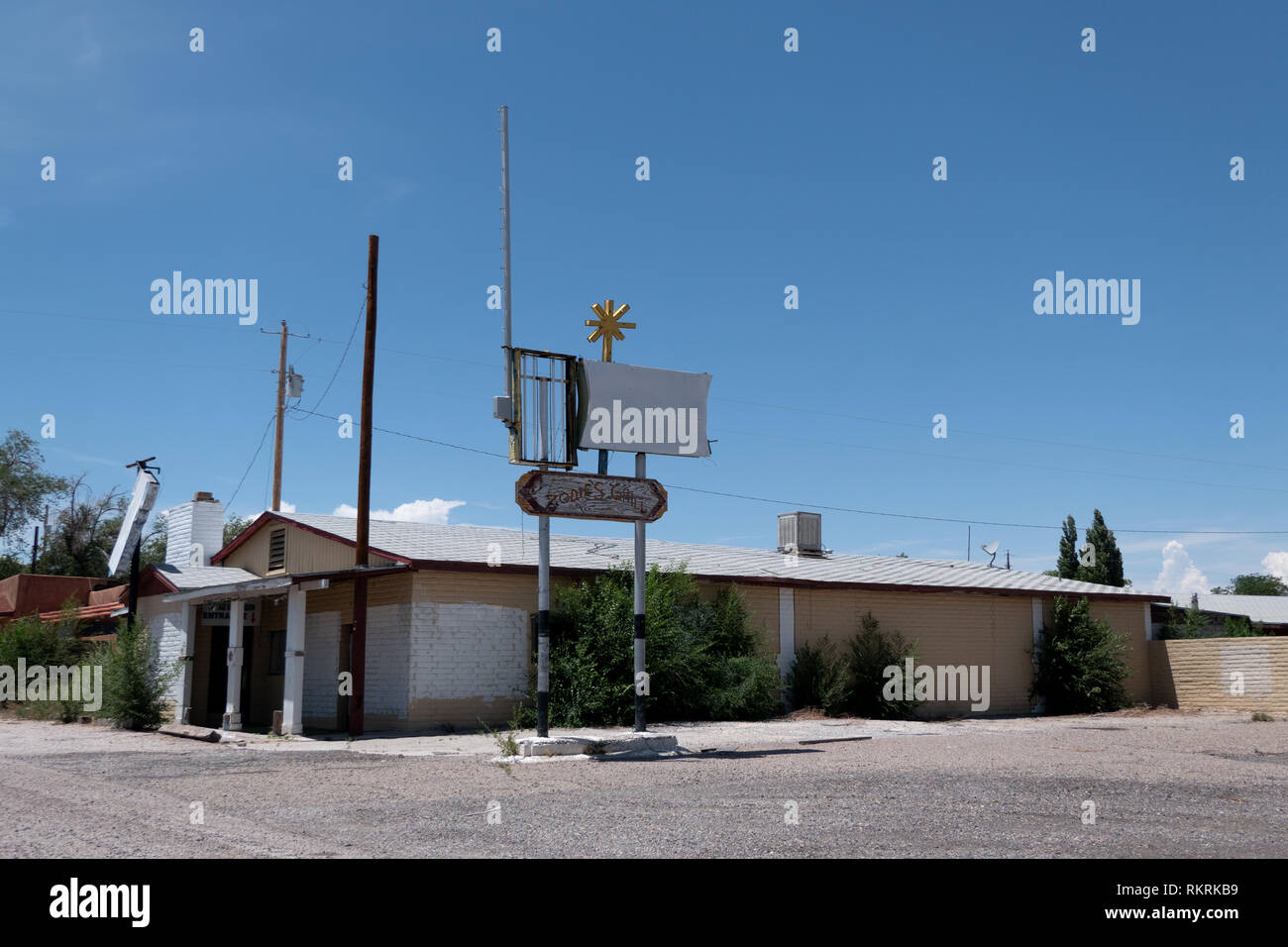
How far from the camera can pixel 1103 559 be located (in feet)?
186

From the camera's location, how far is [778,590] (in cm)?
2502

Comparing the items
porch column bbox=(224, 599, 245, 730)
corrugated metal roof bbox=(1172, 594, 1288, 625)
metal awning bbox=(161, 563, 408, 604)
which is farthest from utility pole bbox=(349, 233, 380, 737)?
corrugated metal roof bbox=(1172, 594, 1288, 625)

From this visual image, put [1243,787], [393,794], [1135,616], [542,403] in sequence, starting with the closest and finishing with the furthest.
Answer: [393,794], [1243,787], [542,403], [1135,616]

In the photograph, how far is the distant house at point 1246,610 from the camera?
41.9 metres

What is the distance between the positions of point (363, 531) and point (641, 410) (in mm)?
5943

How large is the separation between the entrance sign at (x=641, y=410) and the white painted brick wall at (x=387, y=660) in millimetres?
5811

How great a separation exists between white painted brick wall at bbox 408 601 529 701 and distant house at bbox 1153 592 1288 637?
2572cm

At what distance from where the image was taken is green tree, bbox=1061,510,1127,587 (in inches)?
2168

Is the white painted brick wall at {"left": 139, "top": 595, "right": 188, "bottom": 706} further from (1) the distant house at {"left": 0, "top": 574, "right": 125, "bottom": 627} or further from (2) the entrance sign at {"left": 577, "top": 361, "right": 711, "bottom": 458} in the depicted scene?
(2) the entrance sign at {"left": 577, "top": 361, "right": 711, "bottom": 458}

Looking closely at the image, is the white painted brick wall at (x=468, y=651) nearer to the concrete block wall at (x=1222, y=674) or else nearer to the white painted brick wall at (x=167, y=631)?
the white painted brick wall at (x=167, y=631)

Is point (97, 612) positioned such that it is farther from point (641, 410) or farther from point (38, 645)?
point (641, 410)

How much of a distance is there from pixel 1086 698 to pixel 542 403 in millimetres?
18125
